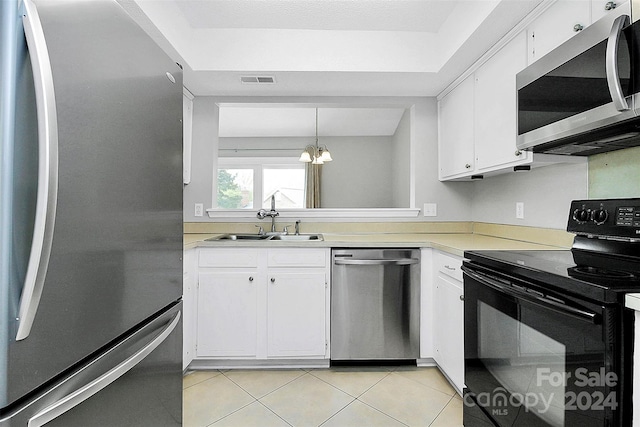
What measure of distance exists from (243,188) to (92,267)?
19.4ft

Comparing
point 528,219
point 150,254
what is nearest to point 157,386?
point 150,254

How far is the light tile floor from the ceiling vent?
6.83ft

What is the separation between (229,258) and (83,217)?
1.54 meters

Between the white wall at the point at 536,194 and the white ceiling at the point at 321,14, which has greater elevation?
the white ceiling at the point at 321,14

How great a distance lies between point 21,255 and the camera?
0.56 metres

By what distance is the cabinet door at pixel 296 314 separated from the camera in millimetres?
2203

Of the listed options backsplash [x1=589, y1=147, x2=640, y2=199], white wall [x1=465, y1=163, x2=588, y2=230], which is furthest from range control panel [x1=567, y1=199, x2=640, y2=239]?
→ white wall [x1=465, y1=163, x2=588, y2=230]

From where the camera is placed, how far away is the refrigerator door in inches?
24.4

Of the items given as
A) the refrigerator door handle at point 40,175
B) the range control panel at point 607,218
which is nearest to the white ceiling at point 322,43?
the range control panel at point 607,218

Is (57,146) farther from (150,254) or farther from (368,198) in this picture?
(368,198)

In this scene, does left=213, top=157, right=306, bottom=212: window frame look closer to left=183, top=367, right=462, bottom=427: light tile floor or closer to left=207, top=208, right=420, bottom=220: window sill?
left=207, top=208, right=420, bottom=220: window sill

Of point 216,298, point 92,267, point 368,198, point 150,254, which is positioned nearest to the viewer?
point 92,267

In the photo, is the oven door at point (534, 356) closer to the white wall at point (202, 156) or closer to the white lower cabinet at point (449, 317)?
the white lower cabinet at point (449, 317)

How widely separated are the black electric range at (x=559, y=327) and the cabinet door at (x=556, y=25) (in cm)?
74
